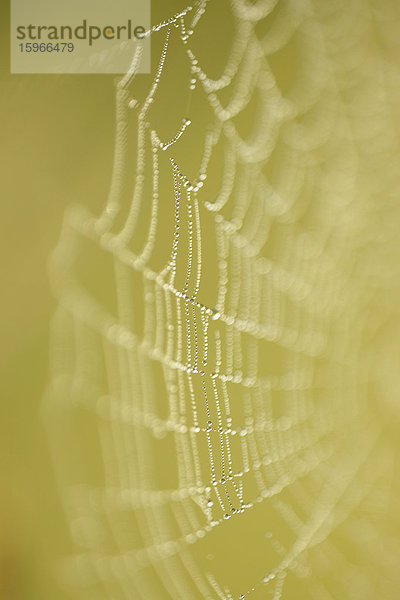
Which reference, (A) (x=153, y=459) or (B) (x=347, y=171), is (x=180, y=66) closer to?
(B) (x=347, y=171)

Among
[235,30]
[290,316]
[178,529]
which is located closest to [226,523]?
[178,529]

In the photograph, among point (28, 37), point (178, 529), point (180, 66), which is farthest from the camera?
point (178, 529)

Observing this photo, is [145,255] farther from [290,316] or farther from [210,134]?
[290,316]

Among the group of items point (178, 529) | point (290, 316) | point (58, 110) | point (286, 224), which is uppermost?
point (58, 110)

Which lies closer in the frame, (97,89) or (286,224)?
(97,89)

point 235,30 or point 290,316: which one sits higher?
point 235,30

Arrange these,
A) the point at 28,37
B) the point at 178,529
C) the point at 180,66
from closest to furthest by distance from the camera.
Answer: the point at 28,37, the point at 180,66, the point at 178,529

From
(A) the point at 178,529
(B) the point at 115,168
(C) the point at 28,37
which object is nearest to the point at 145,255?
(B) the point at 115,168
